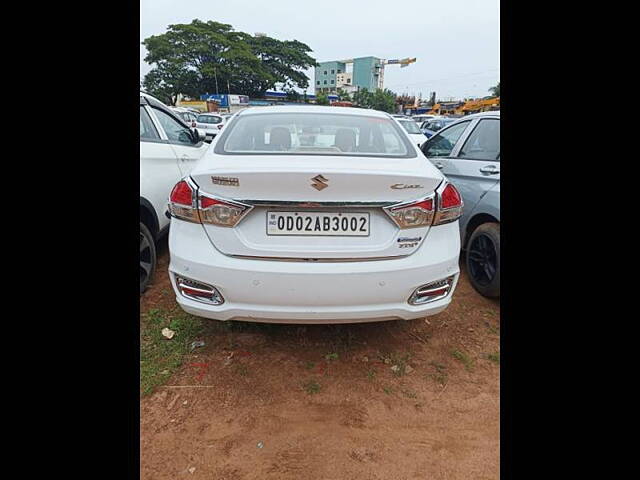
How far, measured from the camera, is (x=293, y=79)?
51.9m

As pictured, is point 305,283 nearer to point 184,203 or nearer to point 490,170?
point 184,203

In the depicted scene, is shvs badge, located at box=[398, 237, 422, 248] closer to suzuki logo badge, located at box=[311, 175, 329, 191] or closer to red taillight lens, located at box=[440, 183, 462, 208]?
red taillight lens, located at box=[440, 183, 462, 208]

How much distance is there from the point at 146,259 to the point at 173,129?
69.4 inches

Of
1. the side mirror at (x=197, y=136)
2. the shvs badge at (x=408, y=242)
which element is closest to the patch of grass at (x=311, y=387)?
the shvs badge at (x=408, y=242)

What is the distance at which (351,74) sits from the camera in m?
86.9

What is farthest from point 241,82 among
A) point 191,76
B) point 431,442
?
point 431,442

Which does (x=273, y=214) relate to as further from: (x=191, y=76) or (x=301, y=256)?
(x=191, y=76)

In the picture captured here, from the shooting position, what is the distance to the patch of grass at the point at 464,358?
241cm

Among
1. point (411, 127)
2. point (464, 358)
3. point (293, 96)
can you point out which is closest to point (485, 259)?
point (464, 358)

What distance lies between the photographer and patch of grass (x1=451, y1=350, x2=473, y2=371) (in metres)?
2.41

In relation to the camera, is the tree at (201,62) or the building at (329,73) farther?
the building at (329,73)

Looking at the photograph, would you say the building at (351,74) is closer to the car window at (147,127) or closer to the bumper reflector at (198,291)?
the car window at (147,127)

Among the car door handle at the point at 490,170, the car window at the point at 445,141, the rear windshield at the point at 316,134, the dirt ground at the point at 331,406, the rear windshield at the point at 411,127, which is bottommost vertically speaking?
the dirt ground at the point at 331,406

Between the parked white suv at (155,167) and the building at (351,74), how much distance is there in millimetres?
82814
